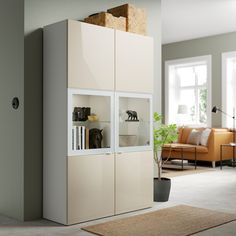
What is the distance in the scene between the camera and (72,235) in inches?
150

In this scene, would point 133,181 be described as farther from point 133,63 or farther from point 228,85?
point 228,85

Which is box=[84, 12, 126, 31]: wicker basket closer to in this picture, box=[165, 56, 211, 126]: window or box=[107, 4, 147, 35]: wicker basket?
box=[107, 4, 147, 35]: wicker basket

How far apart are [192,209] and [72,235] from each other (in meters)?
1.61

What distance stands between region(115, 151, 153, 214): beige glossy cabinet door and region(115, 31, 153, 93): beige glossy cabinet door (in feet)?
2.48

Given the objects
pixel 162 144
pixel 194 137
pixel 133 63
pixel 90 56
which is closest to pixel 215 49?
pixel 194 137

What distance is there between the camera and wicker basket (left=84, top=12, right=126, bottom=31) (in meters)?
4.55

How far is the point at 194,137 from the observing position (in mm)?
9648

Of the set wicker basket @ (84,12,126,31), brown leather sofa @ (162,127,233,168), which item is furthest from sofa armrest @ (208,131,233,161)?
wicker basket @ (84,12,126,31)

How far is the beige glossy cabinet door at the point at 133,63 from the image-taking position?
15.1 feet

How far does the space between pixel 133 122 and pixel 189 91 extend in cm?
670

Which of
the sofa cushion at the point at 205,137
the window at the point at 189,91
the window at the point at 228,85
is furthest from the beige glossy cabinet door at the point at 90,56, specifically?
the window at the point at 189,91

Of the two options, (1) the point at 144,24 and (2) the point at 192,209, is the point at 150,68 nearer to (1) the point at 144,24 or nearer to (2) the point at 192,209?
(1) the point at 144,24

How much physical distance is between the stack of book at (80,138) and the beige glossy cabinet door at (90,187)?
111 mm

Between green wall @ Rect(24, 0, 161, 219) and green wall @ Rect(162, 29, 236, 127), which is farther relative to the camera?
green wall @ Rect(162, 29, 236, 127)
